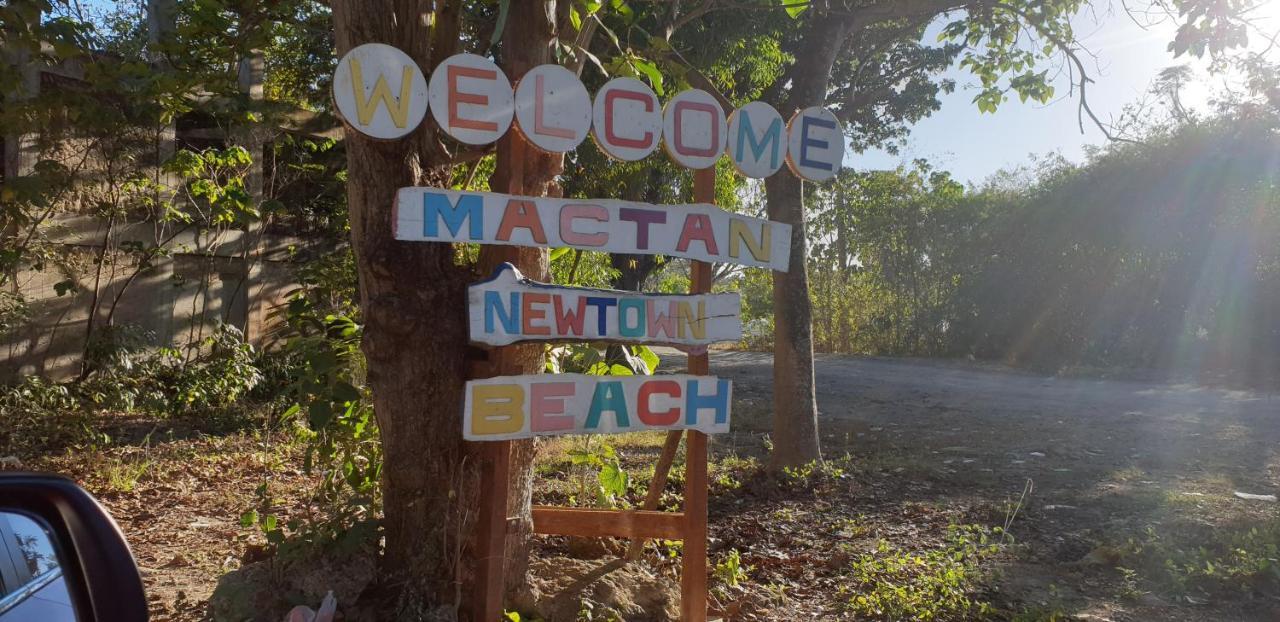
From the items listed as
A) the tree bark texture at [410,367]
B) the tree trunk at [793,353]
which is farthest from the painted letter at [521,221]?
the tree trunk at [793,353]

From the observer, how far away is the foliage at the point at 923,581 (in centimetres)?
386

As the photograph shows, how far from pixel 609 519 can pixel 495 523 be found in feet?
1.94

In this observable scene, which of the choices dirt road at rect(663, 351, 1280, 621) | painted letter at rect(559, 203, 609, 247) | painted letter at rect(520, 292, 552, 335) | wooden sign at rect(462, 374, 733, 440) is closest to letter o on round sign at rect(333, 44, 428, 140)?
painted letter at rect(559, 203, 609, 247)

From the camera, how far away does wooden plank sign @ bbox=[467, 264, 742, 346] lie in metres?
3.00

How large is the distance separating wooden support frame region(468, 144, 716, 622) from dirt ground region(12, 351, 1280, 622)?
0.31 m

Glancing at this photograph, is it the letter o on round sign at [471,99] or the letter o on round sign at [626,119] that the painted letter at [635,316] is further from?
the letter o on round sign at [471,99]

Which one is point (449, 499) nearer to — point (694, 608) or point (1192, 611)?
point (694, 608)

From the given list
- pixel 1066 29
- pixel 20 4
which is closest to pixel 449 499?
pixel 20 4

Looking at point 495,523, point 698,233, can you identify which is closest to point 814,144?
point 698,233

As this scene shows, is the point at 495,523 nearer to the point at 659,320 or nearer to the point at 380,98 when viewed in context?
the point at 659,320

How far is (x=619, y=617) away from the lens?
346 centimetres

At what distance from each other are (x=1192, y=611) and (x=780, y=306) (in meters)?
3.36

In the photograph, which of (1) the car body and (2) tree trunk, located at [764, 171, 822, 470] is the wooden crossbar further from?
(2) tree trunk, located at [764, 171, 822, 470]

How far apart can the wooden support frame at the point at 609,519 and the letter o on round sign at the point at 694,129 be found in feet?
0.38
